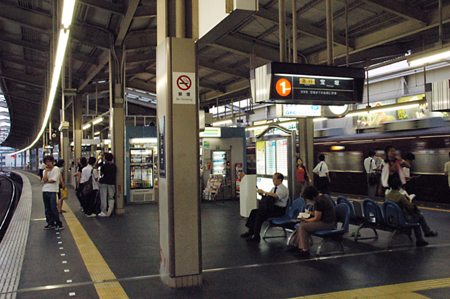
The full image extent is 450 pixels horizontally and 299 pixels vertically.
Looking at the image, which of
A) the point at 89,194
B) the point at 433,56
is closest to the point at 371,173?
the point at 433,56

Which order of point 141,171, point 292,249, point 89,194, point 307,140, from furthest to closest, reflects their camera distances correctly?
1. point 141,171
2. point 307,140
3. point 89,194
4. point 292,249

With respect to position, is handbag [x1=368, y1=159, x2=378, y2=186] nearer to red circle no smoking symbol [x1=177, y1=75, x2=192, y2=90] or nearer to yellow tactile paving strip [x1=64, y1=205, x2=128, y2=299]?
yellow tactile paving strip [x1=64, y1=205, x2=128, y2=299]

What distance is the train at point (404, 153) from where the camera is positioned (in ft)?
36.1

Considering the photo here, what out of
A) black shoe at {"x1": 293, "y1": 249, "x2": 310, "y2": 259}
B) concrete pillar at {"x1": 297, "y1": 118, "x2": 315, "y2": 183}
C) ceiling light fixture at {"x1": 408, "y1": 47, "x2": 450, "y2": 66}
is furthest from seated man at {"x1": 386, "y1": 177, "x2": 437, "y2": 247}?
concrete pillar at {"x1": 297, "y1": 118, "x2": 315, "y2": 183}

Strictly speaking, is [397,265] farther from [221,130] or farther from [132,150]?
[132,150]

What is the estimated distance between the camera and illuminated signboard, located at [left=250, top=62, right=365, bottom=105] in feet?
21.0

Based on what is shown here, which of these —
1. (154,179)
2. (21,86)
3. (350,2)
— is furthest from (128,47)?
(21,86)

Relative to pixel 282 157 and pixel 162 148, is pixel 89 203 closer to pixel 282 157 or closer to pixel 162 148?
pixel 282 157

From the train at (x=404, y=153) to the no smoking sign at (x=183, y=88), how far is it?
19.9 ft

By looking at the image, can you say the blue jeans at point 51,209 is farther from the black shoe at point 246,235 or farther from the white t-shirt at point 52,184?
the black shoe at point 246,235

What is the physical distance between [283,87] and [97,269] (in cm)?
393

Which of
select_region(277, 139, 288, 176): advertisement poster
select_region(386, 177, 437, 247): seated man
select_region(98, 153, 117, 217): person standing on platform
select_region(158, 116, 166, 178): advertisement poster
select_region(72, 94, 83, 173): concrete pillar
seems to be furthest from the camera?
select_region(72, 94, 83, 173): concrete pillar

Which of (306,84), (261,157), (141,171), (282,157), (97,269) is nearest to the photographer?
(97,269)

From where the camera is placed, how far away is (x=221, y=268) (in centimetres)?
511
